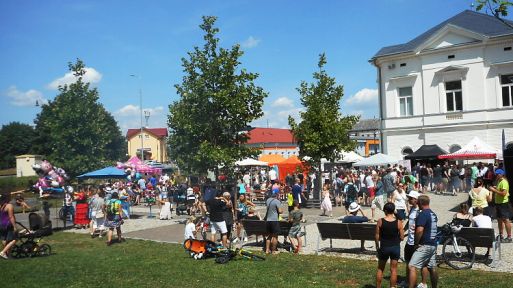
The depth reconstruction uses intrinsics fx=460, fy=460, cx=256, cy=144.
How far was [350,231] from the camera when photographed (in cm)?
1191

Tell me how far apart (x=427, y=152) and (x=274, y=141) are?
216 feet

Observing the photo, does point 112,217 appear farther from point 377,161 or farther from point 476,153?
point 476,153

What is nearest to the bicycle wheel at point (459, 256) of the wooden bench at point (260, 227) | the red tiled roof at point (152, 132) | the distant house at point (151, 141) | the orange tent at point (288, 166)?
the wooden bench at point (260, 227)

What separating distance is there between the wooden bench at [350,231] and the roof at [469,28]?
26.6 m

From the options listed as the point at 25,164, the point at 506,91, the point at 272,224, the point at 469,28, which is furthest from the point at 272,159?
the point at 25,164

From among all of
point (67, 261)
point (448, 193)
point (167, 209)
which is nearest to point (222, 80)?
point (167, 209)

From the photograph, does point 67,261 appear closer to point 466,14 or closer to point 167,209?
point 167,209

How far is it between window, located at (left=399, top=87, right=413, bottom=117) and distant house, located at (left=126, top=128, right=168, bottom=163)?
65680 mm

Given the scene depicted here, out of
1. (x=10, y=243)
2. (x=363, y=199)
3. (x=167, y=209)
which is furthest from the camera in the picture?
(x=363, y=199)

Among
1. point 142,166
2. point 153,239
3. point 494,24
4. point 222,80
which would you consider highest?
point 494,24

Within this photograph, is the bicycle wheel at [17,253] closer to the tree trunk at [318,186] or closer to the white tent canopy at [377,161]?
the tree trunk at [318,186]

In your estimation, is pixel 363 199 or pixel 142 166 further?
pixel 142 166

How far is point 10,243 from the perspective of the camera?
509 inches

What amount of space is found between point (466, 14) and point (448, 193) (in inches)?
772
